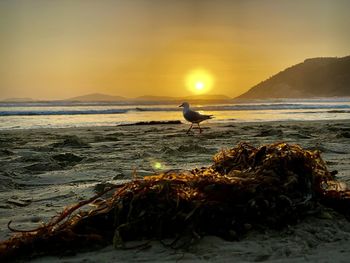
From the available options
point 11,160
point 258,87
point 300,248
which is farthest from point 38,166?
point 258,87

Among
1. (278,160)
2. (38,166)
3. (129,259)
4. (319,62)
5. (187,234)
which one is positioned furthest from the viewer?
(319,62)

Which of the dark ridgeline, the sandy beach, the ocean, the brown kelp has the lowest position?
the ocean

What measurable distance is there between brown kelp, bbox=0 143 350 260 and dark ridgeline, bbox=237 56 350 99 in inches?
4579

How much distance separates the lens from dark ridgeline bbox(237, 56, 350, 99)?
122 m

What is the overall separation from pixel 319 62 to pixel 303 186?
514 ft

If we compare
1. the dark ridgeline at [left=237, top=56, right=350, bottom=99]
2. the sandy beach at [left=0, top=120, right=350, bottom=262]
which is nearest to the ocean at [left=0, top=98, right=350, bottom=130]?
the sandy beach at [left=0, top=120, right=350, bottom=262]

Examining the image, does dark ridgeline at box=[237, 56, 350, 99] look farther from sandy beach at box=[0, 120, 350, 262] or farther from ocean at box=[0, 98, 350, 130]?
sandy beach at box=[0, 120, 350, 262]

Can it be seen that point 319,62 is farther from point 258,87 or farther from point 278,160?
point 278,160

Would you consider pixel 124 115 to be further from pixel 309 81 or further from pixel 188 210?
pixel 309 81

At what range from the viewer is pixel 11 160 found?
23.1ft

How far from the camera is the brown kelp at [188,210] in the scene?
9.15ft

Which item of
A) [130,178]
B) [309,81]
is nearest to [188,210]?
[130,178]

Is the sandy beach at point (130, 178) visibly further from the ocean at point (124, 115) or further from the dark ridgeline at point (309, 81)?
the dark ridgeline at point (309, 81)

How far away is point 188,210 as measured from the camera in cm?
292
